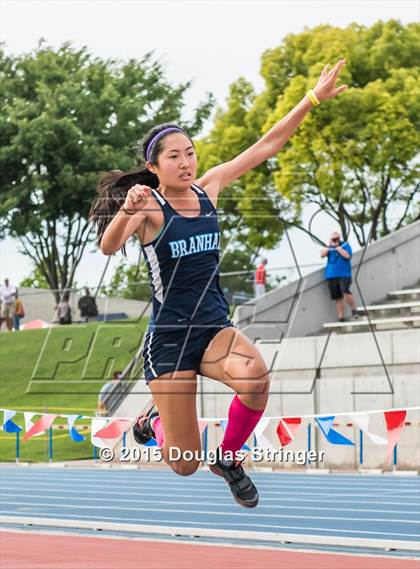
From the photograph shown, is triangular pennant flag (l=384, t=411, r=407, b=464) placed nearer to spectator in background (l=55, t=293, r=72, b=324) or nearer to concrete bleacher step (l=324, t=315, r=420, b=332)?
concrete bleacher step (l=324, t=315, r=420, b=332)

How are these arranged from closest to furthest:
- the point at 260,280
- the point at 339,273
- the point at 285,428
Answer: the point at 285,428 → the point at 339,273 → the point at 260,280

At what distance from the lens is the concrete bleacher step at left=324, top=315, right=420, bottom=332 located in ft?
66.6

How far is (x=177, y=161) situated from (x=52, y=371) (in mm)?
21592

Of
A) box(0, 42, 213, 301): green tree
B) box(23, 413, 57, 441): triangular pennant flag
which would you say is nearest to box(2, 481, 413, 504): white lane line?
box(23, 413, 57, 441): triangular pennant flag

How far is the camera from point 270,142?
550 cm

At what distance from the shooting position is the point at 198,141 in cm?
4353

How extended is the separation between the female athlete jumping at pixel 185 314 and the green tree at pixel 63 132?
118 ft

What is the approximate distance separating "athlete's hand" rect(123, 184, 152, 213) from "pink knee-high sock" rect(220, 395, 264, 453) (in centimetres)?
86

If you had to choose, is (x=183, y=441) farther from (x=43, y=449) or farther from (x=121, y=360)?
(x=121, y=360)

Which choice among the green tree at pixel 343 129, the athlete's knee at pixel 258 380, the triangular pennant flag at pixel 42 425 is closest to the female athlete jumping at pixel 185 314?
the athlete's knee at pixel 258 380

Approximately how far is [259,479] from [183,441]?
1513cm

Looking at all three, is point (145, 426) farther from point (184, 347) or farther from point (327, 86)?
point (327, 86)

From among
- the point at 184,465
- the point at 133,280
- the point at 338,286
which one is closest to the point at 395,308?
the point at 338,286

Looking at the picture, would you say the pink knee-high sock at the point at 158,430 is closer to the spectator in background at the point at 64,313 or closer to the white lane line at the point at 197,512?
the white lane line at the point at 197,512
